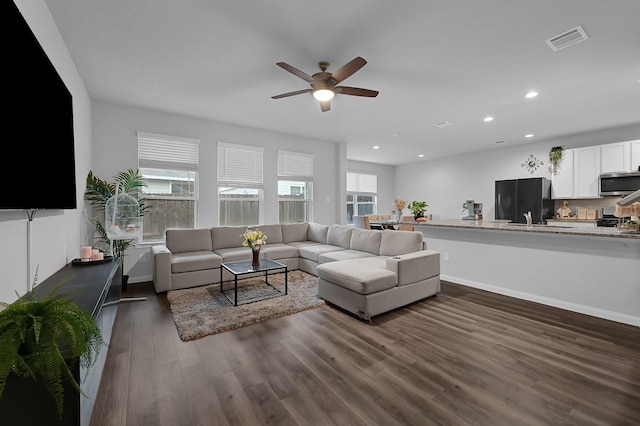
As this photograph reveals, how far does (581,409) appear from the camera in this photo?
1.68 m

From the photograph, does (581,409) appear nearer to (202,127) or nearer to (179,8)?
(179,8)

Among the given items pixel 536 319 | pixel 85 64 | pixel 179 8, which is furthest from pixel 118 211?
pixel 536 319

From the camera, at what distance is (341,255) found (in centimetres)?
430

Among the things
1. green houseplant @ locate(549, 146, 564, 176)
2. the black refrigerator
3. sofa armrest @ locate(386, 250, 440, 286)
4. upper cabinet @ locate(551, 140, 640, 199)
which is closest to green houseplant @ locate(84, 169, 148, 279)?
sofa armrest @ locate(386, 250, 440, 286)

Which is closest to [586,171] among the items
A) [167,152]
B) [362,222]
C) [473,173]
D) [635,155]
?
[635,155]

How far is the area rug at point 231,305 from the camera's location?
2.79m

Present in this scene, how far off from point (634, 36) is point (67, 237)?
577 centimetres

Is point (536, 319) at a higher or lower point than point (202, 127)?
lower

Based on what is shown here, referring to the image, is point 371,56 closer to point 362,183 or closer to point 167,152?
point 167,152

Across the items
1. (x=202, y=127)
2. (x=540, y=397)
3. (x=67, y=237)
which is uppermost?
(x=202, y=127)

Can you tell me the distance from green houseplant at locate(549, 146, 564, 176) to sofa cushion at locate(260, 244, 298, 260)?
5.98 meters

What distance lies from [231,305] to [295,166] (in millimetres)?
3703

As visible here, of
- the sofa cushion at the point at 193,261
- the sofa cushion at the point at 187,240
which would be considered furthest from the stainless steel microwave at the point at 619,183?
the sofa cushion at the point at 187,240

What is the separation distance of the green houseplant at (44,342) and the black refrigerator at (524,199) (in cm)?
765
